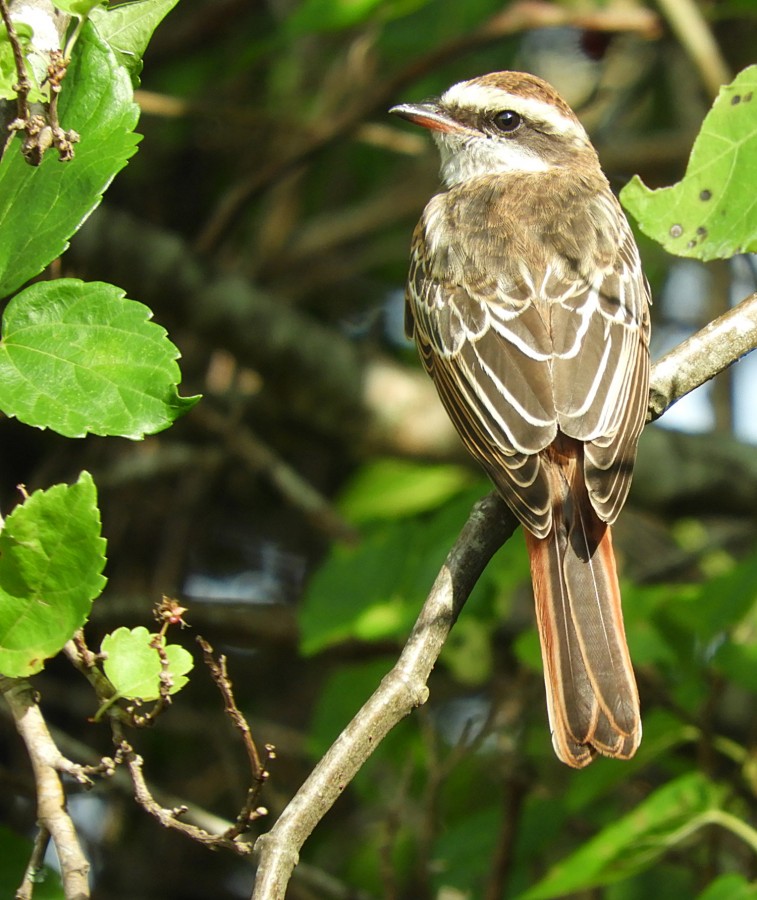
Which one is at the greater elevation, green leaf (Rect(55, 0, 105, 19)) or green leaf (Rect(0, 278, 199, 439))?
green leaf (Rect(55, 0, 105, 19))

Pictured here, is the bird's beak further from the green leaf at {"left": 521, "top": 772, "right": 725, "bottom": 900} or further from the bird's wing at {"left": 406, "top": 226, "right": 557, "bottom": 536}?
the green leaf at {"left": 521, "top": 772, "right": 725, "bottom": 900}

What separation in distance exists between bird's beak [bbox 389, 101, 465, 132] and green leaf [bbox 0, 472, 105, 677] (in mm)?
3034

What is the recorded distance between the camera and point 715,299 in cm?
633

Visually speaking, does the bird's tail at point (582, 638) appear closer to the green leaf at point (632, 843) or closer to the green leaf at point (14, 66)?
the green leaf at point (632, 843)

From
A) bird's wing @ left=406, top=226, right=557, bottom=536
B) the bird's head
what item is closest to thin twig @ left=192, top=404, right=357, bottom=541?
bird's wing @ left=406, top=226, right=557, bottom=536

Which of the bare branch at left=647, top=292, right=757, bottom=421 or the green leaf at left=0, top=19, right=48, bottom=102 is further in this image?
the bare branch at left=647, top=292, right=757, bottom=421

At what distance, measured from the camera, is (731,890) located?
296 centimetres

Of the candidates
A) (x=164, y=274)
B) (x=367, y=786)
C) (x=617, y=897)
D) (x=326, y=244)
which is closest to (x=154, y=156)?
(x=326, y=244)

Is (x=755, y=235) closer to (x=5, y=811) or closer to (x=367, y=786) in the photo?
(x=367, y=786)

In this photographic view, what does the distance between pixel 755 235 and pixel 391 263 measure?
4.11 m

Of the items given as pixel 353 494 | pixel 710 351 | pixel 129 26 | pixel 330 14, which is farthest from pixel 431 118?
pixel 129 26

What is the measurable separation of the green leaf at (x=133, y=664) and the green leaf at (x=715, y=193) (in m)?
1.17

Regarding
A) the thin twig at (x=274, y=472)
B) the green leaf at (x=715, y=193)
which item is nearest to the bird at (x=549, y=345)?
the green leaf at (x=715, y=193)

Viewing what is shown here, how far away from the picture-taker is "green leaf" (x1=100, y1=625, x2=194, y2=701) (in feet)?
6.34
